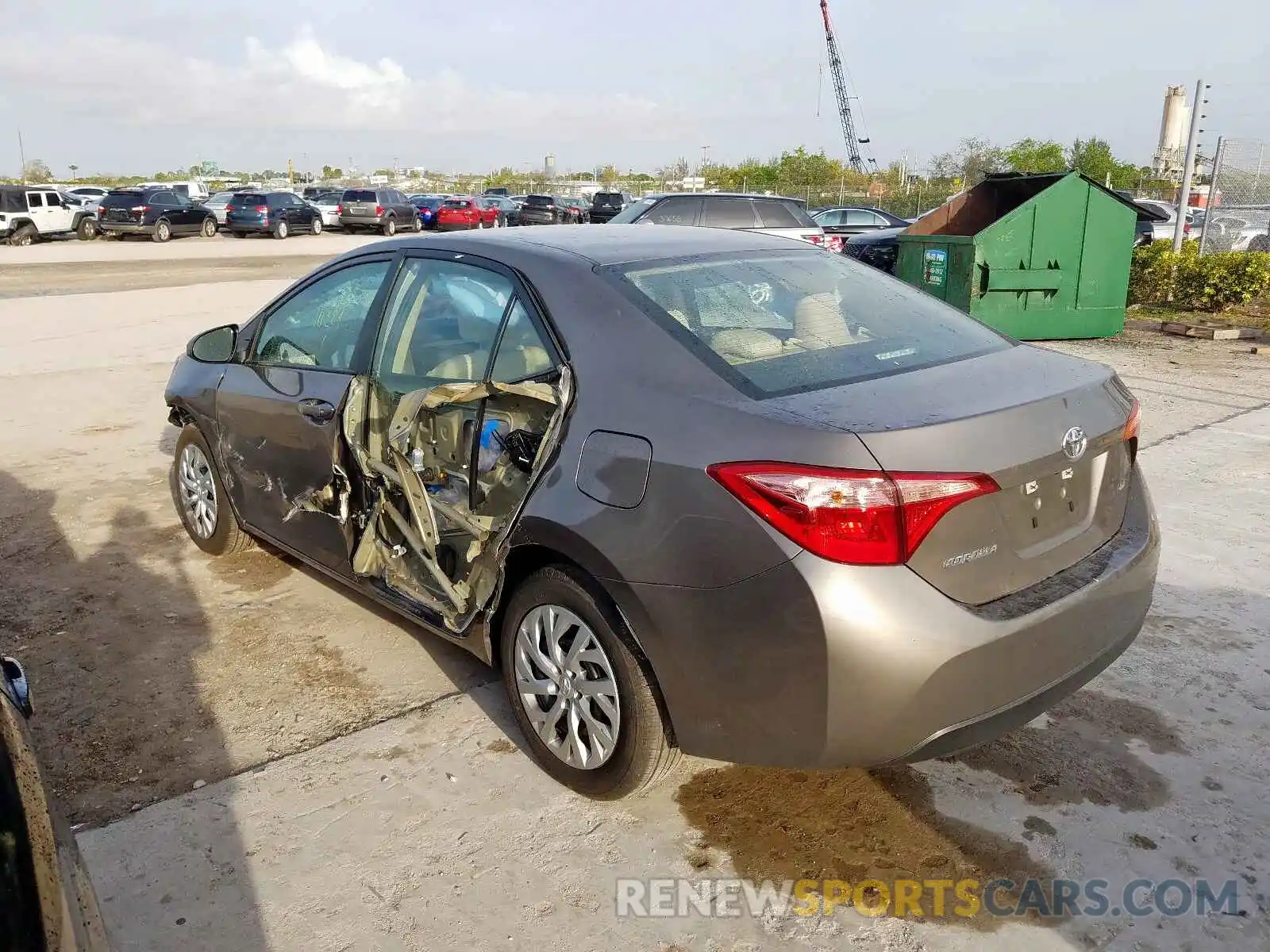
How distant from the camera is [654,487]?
2.64 metres

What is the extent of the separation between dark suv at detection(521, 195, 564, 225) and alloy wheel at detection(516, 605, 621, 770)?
3190cm

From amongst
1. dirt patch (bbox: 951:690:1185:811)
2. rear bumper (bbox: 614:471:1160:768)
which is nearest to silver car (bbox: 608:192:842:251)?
dirt patch (bbox: 951:690:1185:811)

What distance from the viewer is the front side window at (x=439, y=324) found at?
136 inches

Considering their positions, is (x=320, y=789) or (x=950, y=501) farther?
(x=320, y=789)

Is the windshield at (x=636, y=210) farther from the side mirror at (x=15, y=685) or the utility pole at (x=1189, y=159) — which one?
the side mirror at (x=15, y=685)

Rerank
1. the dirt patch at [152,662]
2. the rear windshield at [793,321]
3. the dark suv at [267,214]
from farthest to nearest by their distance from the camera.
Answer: the dark suv at [267,214], the dirt patch at [152,662], the rear windshield at [793,321]

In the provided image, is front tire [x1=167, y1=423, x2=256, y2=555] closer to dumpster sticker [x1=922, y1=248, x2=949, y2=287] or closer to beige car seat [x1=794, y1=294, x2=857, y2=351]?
beige car seat [x1=794, y1=294, x2=857, y2=351]

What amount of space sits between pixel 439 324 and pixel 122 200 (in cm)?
3249

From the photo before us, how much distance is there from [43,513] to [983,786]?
512 cm

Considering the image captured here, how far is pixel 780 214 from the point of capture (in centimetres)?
1510

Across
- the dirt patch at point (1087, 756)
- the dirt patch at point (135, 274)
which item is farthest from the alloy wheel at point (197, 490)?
the dirt patch at point (135, 274)

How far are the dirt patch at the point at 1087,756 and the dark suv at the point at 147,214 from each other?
3326 cm

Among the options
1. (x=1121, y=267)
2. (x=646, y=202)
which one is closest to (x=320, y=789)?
(x=1121, y=267)

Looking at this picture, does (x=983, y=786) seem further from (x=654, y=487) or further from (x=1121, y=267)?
(x=1121, y=267)
